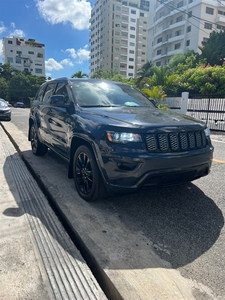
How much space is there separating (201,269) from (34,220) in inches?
71.6

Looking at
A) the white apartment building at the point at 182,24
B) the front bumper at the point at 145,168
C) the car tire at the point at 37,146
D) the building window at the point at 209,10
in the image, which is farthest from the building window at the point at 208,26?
the front bumper at the point at 145,168

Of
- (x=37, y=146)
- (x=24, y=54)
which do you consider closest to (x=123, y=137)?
(x=37, y=146)

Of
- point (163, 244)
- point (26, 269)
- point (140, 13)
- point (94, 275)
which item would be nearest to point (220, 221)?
→ point (163, 244)

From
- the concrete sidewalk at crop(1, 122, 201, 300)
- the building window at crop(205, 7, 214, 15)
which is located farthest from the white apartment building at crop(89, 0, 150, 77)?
the concrete sidewalk at crop(1, 122, 201, 300)

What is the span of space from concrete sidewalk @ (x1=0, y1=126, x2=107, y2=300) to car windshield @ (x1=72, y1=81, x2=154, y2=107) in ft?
5.33

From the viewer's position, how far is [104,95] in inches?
149

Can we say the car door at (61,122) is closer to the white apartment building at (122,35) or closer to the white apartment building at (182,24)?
the white apartment building at (182,24)

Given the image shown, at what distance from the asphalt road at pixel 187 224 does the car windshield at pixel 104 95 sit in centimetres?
147

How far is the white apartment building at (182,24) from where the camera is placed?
1775 inches

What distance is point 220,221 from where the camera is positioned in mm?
2646

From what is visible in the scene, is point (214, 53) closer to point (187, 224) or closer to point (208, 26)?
point (208, 26)

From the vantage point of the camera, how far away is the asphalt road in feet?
6.18

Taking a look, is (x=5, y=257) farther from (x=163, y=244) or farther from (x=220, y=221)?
(x=220, y=221)

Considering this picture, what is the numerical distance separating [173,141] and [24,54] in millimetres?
100321
